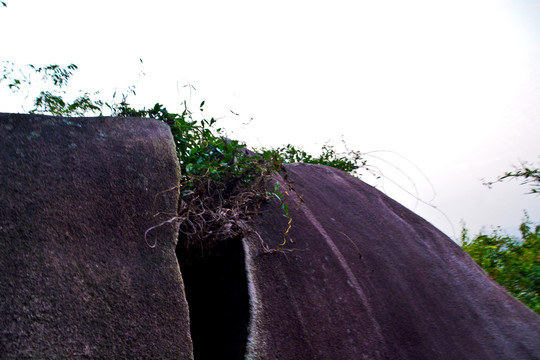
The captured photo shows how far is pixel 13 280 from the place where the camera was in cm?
183

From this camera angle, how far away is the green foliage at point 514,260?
5793 millimetres

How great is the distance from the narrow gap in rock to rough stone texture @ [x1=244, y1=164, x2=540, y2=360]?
0.07 metres

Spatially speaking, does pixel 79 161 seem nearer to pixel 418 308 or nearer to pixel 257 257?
pixel 257 257

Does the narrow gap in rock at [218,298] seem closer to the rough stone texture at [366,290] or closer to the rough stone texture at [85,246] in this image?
the rough stone texture at [366,290]

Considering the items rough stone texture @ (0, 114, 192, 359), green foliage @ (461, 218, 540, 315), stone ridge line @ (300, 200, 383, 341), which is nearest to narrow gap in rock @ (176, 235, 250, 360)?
rough stone texture @ (0, 114, 192, 359)

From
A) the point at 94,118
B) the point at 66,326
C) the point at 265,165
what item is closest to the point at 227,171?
the point at 265,165

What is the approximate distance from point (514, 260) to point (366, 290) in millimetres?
4345

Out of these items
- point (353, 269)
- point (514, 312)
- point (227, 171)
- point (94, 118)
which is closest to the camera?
point (94, 118)

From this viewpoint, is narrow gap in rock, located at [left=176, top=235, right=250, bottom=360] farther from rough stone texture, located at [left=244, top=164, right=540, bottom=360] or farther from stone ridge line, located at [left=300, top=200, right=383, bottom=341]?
stone ridge line, located at [left=300, top=200, right=383, bottom=341]

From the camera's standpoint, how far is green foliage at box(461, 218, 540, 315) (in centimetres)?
579

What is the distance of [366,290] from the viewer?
3131 millimetres

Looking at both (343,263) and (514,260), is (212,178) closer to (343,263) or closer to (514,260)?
(343,263)

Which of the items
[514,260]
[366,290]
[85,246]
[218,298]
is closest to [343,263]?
[366,290]

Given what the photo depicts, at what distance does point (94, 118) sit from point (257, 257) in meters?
1.13
